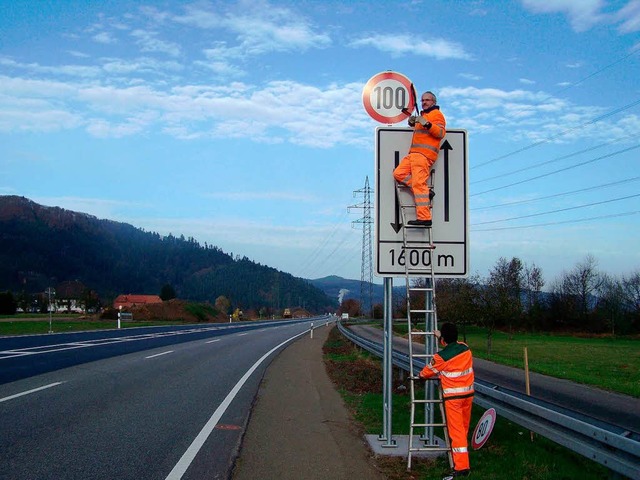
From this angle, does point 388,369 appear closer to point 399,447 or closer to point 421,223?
point 399,447

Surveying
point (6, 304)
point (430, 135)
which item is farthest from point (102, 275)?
point (430, 135)

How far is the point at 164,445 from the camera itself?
774cm

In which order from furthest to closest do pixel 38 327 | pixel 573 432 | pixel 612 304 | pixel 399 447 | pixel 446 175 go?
pixel 612 304 → pixel 38 327 → pixel 446 175 → pixel 399 447 → pixel 573 432

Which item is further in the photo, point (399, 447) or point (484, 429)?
point (399, 447)

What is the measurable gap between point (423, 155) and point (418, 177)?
0.35 metres

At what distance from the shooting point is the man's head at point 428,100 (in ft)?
24.6

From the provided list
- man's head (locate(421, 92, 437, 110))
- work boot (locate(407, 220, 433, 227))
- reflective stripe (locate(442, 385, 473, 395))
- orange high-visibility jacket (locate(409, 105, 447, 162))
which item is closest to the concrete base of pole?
reflective stripe (locate(442, 385, 473, 395))

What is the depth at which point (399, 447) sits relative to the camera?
25.8 ft

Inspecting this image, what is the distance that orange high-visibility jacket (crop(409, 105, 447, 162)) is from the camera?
7.48 metres

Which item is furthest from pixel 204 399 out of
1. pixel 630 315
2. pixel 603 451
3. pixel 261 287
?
pixel 261 287

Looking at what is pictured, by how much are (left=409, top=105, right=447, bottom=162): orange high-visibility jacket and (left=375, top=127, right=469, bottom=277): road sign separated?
0.28 metres

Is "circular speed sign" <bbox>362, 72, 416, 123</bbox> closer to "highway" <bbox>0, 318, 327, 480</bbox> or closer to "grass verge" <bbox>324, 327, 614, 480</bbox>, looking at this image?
"grass verge" <bbox>324, 327, 614, 480</bbox>

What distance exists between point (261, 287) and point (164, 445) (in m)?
186

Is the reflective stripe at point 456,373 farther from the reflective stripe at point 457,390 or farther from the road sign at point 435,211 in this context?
the road sign at point 435,211
